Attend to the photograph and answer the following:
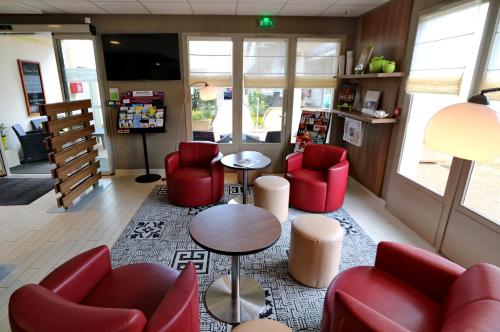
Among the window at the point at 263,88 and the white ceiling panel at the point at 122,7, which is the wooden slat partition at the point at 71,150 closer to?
the white ceiling panel at the point at 122,7

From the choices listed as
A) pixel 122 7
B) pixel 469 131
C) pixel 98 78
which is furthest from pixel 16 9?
pixel 469 131

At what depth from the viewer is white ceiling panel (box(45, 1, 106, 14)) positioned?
3.56 meters

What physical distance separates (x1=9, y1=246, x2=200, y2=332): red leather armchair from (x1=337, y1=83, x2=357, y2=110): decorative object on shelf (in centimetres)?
388

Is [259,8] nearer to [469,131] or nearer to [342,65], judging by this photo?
[342,65]

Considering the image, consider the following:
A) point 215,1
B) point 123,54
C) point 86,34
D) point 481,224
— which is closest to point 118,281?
point 481,224

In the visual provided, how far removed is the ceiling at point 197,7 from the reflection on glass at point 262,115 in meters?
1.23

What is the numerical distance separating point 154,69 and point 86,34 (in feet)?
3.58

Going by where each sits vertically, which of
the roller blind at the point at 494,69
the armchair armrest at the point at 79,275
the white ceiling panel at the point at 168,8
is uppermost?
the white ceiling panel at the point at 168,8

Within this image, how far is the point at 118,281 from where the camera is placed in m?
1.62

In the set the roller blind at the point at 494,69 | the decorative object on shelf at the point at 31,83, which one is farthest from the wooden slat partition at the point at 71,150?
the roller blind at the point at 494,69

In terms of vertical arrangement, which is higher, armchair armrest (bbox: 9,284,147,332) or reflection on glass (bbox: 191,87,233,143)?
reflection on glass (bbox: 191,87,233,143)

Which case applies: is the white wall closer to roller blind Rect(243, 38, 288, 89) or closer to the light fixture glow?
roller blind Rect(243, 38, 288, 89)

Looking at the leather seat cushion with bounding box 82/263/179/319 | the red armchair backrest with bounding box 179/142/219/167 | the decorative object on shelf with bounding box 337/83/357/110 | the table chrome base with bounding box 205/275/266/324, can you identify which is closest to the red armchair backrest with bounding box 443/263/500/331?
the table chrome base with bounding box 205/275/266/324

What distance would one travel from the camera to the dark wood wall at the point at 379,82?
3.35 m
